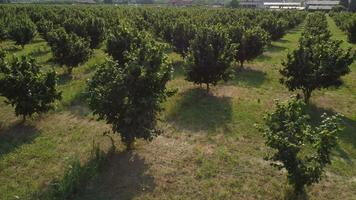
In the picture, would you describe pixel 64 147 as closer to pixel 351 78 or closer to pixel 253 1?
pixel 351 78

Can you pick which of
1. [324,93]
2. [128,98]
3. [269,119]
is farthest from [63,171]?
[324,93]

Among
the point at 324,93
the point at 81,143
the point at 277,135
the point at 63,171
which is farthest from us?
the point at 324,93

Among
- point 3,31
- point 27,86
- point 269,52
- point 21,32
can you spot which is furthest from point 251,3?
point 27,86

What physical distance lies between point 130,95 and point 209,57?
21.6ft

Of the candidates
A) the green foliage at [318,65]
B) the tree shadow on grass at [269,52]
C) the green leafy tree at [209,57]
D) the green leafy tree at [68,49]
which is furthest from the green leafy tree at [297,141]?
the tree shadow on grass at [269,52]

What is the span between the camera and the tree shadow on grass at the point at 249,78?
64.1ft

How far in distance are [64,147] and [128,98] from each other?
306 cm

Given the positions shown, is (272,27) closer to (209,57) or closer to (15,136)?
(209,57)

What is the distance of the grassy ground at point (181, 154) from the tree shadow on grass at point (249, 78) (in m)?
1.94

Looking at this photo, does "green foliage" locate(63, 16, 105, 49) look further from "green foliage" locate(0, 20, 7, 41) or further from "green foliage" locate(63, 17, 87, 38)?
"green foliage" locate(0, 20, 7, 41)

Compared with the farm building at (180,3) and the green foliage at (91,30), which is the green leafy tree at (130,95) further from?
the farm building at (180,3)

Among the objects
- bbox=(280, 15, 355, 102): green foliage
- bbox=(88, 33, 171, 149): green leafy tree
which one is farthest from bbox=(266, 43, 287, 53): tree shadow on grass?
bbox=(88, 33, 171, 149): green leafy tree

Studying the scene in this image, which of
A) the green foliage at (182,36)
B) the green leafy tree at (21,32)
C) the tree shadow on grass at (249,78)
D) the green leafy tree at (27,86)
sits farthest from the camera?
the green leafy tree at (21,32)

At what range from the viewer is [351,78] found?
21547 mm
